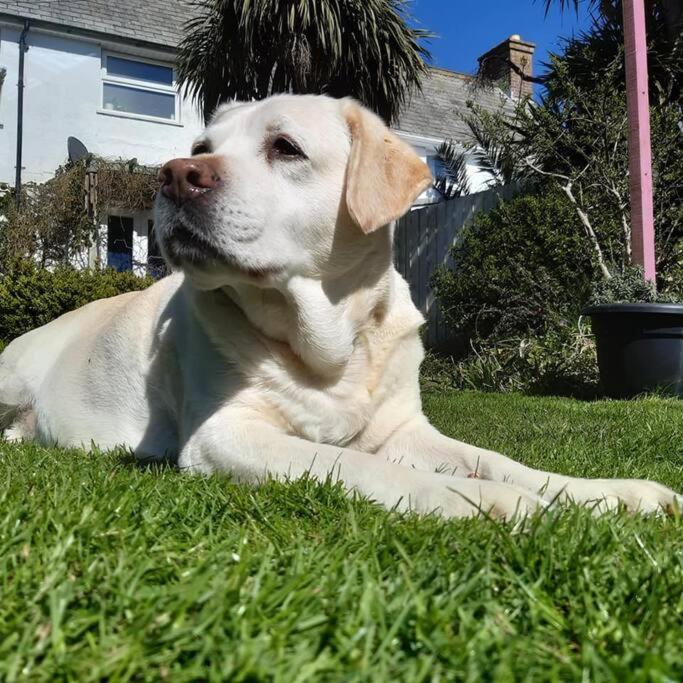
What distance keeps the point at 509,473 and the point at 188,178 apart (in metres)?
1.40

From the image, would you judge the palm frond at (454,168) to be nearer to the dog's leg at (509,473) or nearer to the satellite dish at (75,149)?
the satellite dish at (75,149)

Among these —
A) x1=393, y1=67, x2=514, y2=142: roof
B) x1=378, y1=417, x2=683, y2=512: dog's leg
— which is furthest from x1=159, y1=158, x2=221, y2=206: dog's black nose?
x1=393, y1=67, x2=514, y2=142: roof

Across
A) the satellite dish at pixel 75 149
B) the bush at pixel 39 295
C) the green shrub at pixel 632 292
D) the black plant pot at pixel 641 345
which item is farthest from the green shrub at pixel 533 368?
the satellite dish at pixel 75 149

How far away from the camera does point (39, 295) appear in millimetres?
8953

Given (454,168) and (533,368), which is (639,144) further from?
(454,168)

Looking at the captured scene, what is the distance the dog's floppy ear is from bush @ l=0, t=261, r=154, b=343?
714 centimetres

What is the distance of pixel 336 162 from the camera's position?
2.58m

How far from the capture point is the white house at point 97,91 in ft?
46.3

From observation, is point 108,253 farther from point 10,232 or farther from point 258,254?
point 258,254

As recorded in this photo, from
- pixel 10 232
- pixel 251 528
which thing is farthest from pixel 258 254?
pixel 10 232

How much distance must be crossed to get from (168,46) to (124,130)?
84.0 inches

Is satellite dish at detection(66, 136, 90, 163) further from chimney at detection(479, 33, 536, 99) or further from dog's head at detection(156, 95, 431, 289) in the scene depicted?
dog's head at detection(156, 95, 431, 289)

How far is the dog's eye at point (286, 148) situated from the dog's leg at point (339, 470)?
0.97 m

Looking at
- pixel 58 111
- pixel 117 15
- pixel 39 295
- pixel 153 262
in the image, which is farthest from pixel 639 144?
pixel 117 15
